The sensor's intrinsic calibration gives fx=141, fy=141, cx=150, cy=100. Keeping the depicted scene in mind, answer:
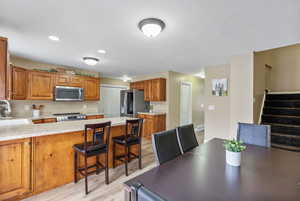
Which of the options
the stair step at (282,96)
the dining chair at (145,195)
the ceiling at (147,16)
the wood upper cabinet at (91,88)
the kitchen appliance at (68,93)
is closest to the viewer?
the dining chair at (145,195)

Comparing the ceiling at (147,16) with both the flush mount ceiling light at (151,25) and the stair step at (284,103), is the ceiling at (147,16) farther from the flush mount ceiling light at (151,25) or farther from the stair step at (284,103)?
the stair step at (284,103)

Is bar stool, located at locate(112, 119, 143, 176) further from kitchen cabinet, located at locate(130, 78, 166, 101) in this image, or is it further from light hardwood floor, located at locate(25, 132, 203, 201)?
kitchen cabinet, located at locate(130, 78, 166, 101)

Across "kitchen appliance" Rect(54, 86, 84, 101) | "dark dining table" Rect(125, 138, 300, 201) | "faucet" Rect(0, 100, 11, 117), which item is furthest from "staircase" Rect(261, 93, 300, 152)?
"faucet" Rect(0, 100, 11, 117)

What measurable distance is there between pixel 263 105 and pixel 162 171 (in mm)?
4356

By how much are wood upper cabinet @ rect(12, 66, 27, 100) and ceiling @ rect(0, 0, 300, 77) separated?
489mm

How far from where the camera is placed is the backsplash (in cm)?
379

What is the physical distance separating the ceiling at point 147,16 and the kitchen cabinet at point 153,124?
228cm

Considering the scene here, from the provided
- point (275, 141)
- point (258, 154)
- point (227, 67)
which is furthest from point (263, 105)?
point (258, 154)

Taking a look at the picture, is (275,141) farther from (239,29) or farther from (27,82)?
(27,82)

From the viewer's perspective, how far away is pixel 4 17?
1.87 meters

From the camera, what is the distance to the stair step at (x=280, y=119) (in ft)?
11.2

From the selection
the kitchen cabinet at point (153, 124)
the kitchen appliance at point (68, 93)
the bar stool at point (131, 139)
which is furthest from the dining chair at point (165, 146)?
the kitchen appliance at point (68, 93)

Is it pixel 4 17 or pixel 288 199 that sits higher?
pixel 4 17

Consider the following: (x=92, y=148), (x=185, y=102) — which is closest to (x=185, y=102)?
(x=185, y=102)
